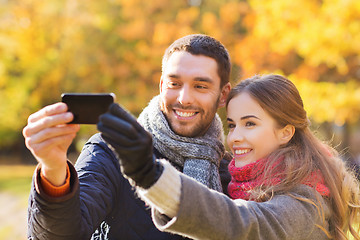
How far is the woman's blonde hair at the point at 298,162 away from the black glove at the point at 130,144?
85 centimetres

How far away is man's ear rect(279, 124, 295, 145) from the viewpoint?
A: 107 inches

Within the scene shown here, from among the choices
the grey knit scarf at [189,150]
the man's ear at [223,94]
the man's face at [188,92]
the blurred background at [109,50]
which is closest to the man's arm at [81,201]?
the grey knit scarf at [189,150]

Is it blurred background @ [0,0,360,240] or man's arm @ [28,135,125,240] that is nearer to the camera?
man's arm @ [28,135,125,240]

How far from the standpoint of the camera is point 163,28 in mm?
14070

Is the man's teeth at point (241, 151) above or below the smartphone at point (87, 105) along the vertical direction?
below

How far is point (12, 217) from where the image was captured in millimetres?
10227

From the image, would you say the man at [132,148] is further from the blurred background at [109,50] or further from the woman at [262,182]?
the blurred background at [109,50]

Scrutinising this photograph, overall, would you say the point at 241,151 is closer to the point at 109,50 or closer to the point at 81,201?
the point at 81,201

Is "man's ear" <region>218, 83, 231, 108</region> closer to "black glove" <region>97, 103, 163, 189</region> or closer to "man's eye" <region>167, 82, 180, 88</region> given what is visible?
"man's eye" <region>167, 82, 180, 88</region>

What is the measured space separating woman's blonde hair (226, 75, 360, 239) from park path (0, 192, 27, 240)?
695cm

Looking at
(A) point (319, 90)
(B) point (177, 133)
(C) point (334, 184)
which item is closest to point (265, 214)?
(C) point (334, 184)

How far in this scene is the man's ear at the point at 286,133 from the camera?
2.72 metres

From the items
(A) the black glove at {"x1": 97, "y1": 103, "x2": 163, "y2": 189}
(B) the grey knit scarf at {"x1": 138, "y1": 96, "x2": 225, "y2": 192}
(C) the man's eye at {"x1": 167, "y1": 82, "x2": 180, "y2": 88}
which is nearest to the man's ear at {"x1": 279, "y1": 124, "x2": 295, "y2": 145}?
(B) the grey knit scarf at {"x1": 138, "y1": 96, "x2": 225, "y2": 192}

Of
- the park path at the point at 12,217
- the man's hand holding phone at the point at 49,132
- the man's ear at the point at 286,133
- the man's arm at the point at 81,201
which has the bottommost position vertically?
the park path at the point at 12,217
